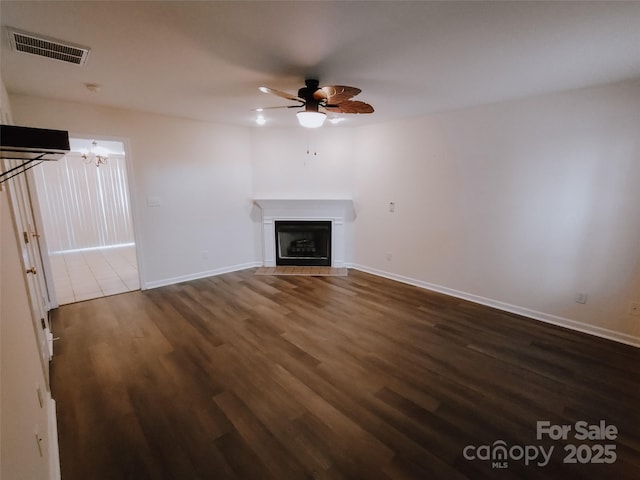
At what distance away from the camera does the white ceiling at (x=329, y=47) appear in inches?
62.3

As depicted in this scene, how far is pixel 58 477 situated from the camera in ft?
5.00

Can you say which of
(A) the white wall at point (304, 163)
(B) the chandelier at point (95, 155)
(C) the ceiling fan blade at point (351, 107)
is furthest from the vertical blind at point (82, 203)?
(C) the ceiling fan blade at point (351, 107)

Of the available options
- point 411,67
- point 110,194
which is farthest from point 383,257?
point 110,194

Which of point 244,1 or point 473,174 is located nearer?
point 244,1

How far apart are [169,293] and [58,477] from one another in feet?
8.99

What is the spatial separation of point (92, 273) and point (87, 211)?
8.47 feet

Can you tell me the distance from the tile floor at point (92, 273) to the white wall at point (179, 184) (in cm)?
65

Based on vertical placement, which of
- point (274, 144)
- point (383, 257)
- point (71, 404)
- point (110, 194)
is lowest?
point (71, 404)

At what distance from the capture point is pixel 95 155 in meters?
6.49

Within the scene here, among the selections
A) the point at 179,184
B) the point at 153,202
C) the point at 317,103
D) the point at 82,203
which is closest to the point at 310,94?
the point at 317,103

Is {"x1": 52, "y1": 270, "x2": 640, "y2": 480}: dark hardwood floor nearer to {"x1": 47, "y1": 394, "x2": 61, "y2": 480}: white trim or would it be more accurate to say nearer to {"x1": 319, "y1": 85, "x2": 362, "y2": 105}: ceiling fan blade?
{"x1": 47, "y1": 394, "x2": 61, "y2": 480}: white trim

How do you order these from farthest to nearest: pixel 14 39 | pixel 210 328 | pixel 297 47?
1. pixel 210 328
2. pixel 297 47
3. pixel 14 39

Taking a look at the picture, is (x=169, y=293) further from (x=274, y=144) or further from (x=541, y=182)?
(x=541, y=182)

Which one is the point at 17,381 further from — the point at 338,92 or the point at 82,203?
the point at 82,203
